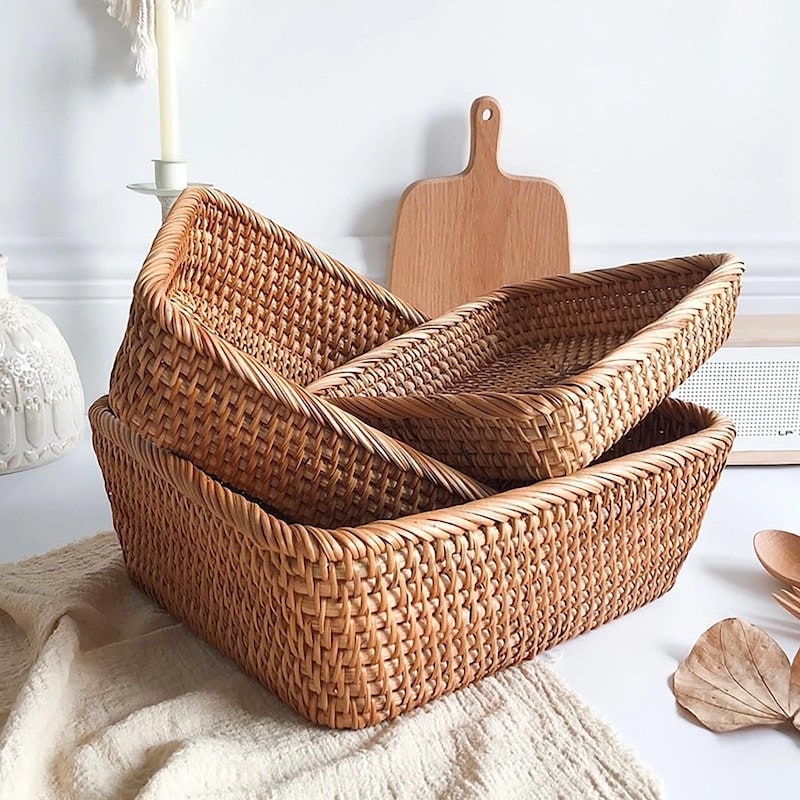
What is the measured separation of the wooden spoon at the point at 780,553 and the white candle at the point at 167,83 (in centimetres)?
63

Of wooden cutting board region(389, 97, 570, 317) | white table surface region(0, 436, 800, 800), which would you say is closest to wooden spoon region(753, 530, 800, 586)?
white table surface region(0, 436, 800, 800)

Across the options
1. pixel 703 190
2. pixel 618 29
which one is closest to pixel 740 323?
pixel 703 190

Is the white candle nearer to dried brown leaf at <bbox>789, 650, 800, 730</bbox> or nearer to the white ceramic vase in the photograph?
the white ceramic vase

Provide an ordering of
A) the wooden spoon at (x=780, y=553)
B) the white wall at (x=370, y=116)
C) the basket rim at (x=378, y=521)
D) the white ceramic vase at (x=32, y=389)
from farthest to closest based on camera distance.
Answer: the white wall at (x=370, y=116) → the white ceramic vase at (x=32, y=389) → the wooden spoon at (x=780, y=553) → the basket rim at (x=378, y=521)

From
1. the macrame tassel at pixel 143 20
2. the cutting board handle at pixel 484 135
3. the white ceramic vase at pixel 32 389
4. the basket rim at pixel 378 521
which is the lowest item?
the white ceramic vase at pixel 32 389

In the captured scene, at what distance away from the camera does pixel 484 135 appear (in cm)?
103

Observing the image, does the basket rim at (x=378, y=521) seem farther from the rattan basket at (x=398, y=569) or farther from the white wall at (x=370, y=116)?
the white wall at (x=370, y=116)

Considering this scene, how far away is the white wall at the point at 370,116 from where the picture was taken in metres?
0.99

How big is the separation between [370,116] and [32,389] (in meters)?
0.45

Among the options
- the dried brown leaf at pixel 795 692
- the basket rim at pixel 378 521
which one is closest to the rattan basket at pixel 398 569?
the basket rim at pixel 378 521

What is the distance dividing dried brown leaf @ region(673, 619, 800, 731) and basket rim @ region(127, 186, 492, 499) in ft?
0.56

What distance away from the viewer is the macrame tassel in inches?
37.3

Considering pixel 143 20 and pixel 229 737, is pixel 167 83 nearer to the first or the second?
pixel 143 20

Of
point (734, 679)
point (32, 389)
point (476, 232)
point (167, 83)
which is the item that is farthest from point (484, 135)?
point (734, 679)
